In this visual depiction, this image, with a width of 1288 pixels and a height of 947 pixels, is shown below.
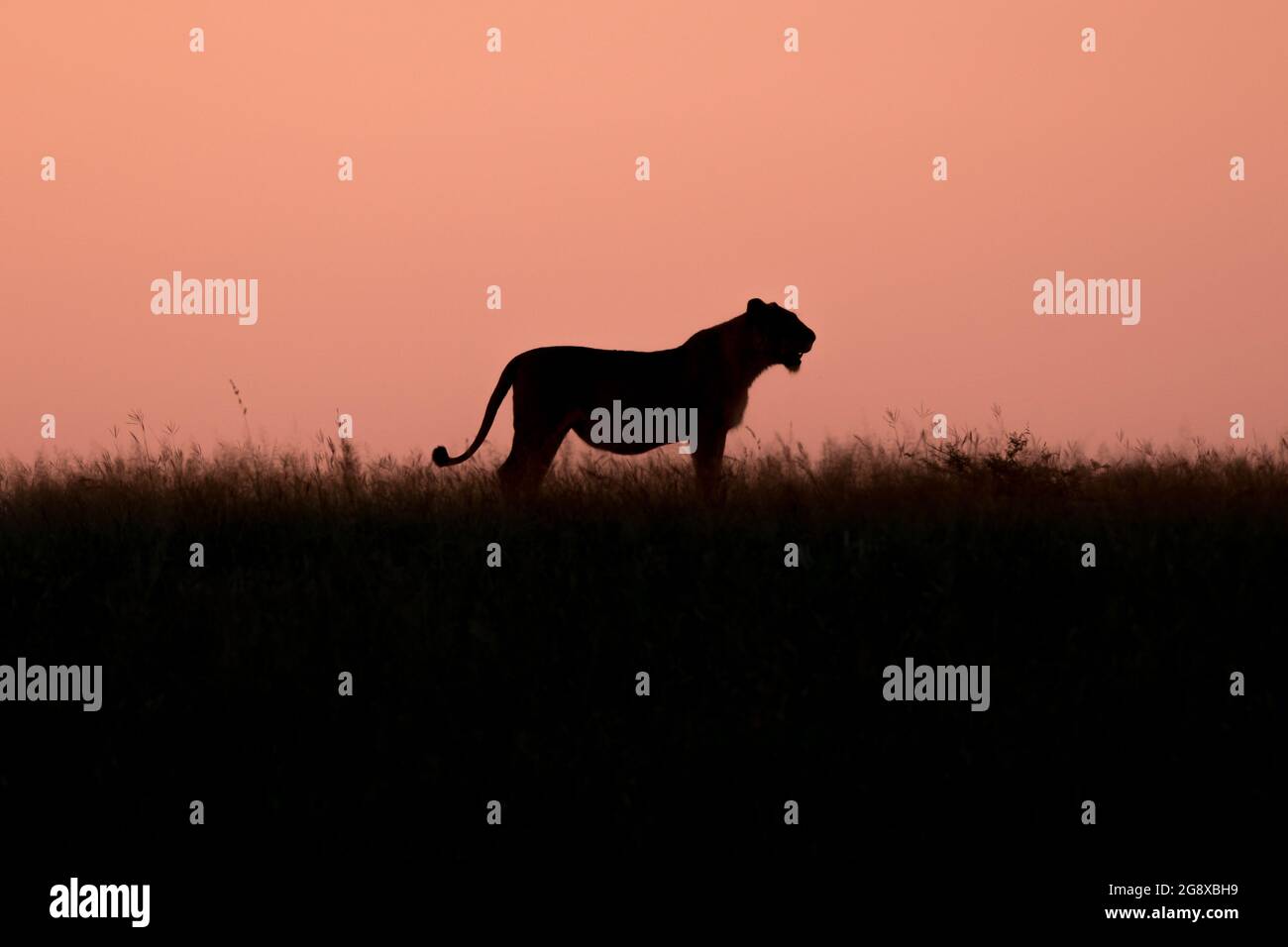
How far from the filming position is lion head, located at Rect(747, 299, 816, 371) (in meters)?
11.5

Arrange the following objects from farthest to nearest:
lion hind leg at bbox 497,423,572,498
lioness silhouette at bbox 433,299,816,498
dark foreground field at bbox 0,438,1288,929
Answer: lioness silhouette at bbox 433,299,816,498 < lion hind leg at bbox 497,423,572,498 < dark foreground field at bbox 0,438,1288,929

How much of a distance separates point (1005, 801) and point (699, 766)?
3.96ft

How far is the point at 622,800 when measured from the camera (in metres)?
5.96

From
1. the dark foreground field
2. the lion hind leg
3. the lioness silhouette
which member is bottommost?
the dark foreground field

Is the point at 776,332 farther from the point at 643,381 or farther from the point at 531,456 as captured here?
the point at 531,456

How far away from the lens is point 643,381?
38.1 ft

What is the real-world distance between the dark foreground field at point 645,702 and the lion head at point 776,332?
2.41m

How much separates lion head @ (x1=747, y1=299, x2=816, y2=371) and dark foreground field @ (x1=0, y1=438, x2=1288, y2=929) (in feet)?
7.92

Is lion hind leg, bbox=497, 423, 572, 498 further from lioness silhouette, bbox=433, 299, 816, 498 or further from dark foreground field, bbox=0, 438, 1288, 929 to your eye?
dark foreground field, bbox=0, 438, 1288, 929

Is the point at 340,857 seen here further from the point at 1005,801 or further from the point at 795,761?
the point at 1005,801

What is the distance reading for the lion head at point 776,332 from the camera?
1151 centimetres

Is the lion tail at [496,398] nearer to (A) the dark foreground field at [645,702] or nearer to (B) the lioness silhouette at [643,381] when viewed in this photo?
(B) the lioness silhouette at [643,381]

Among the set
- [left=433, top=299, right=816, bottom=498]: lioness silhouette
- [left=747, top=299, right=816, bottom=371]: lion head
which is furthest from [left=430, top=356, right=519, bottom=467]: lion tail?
[left=747, top=299, right=816, bottom=371]: lion head

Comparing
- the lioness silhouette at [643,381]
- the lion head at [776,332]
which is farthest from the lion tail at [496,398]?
the lion head at [776,332]
